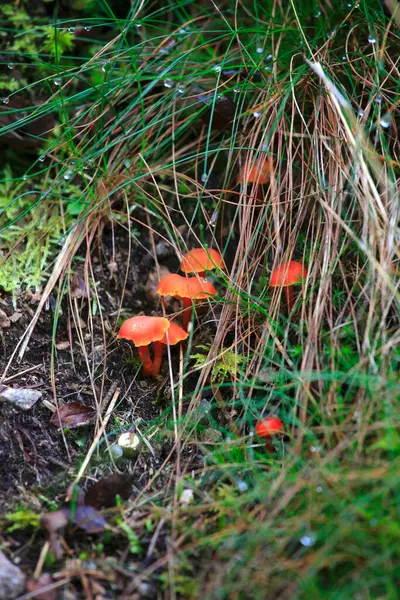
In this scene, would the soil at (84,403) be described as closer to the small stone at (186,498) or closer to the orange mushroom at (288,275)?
the small stone at (186,498)

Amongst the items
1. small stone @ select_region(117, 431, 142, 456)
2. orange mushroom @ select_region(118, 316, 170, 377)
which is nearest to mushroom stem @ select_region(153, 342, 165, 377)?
orange mushroom @ select_region(118, 316, 170, 377)

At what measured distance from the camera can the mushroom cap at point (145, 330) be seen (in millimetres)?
2059

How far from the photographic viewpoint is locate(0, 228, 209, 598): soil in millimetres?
1579

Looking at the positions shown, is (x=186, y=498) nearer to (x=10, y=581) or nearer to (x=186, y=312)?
(x=10, y=581)

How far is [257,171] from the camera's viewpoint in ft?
7.48

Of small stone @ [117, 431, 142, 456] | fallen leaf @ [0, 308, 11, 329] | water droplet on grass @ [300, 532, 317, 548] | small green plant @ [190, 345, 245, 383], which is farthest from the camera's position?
fallen leaf @ [0, 308, 11, 329]

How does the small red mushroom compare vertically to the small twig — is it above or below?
above

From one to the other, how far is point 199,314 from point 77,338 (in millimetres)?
521

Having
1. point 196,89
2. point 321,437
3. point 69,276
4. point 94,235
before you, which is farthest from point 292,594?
point 196,89

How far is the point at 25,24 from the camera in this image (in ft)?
9.21

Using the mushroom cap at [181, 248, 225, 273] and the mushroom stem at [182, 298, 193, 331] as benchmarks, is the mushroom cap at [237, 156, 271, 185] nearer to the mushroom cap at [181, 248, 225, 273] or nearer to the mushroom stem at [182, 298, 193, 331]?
the mushroom cap at [181, 248, 225, 273]

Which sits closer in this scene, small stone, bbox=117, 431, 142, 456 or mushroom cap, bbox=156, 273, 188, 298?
small stone, bbox=117, 431, 142, 456

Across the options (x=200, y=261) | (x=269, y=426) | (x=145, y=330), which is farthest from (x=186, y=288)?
(x=269, y=426)

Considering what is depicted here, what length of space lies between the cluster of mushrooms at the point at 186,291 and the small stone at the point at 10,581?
841 mm
